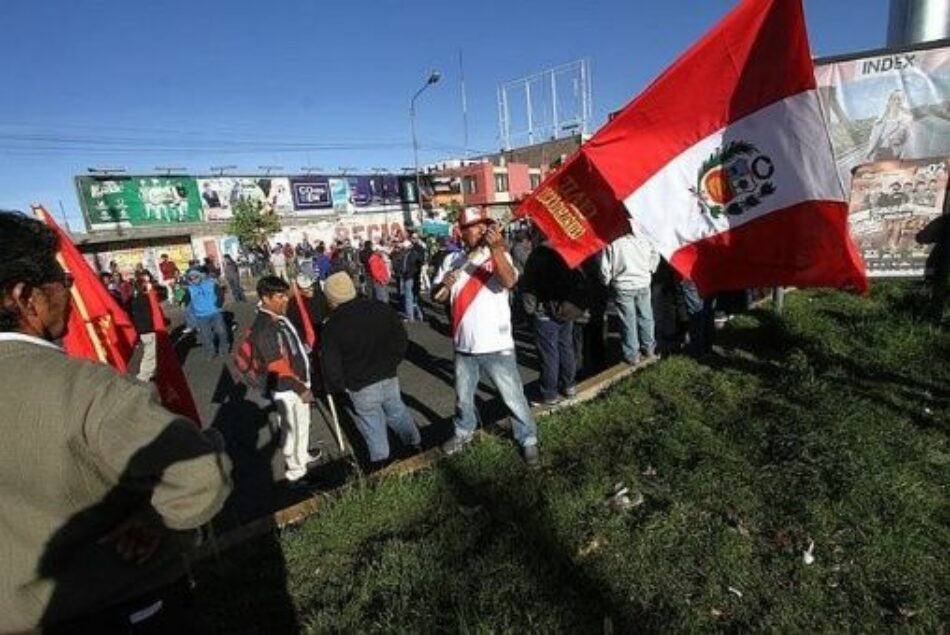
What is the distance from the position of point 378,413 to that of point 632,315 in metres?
3.42

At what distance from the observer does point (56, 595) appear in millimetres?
1573

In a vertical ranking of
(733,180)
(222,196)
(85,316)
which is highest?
(222,196)

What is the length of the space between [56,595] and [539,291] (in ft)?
15.8

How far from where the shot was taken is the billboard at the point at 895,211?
23.4 ft

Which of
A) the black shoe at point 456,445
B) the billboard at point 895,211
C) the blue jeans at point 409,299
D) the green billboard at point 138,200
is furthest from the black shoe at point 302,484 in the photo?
the green billboard at point 138,200

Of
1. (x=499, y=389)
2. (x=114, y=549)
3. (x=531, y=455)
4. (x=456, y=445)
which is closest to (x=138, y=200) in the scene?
(x=456, y=445)

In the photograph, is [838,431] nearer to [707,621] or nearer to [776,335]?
[707,621]

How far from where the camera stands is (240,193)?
45.5 m

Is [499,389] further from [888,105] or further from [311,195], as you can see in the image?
[311,195]

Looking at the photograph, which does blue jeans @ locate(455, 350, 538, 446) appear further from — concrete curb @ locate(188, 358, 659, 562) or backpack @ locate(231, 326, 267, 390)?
backpack @ locate(231, 326, 267, 390)

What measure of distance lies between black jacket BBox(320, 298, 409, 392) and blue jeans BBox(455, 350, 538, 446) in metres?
0.62

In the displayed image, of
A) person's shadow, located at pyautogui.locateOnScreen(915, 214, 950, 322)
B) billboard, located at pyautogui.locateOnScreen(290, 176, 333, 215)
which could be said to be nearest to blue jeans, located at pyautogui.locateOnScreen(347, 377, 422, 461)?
person's shadow, located at pyautogui.locateOnScreen(915, 214, 950, 322)

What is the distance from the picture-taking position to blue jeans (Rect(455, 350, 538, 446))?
466 centimetres

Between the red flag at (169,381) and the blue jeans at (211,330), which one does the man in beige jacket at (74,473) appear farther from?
the blue jeans at (211,330)
